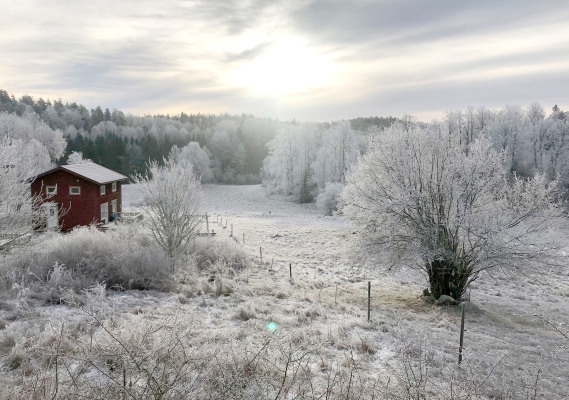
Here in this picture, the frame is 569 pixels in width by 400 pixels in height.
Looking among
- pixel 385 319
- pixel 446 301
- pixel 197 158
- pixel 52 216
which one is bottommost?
pixel 446 301

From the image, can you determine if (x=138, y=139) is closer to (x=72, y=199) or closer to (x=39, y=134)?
(x=39, y=134)

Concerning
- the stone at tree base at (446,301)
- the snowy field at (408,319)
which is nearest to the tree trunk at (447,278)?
the stone at tree base at (446,301)

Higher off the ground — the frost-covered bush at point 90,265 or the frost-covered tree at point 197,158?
the frost-covered tree at point 197,158

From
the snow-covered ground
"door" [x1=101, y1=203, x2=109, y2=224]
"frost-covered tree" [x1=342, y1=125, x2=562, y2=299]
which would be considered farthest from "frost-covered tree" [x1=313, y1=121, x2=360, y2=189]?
"frost-covered tree" [x1=342, y1=125, x2=562, y2=299]

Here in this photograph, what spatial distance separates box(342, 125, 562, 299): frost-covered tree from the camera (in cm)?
1425

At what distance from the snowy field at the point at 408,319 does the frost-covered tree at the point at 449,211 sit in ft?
3.81

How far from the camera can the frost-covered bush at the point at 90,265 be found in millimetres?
13484

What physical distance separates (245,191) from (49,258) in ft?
178

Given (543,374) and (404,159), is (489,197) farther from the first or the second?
(543,374)

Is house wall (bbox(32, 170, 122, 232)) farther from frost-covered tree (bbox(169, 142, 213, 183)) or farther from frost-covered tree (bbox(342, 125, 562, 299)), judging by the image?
frost-covered tree (bbox(169, 142, 213, 183))

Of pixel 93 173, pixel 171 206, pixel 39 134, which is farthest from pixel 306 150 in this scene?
pixel 171 206

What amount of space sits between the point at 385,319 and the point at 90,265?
11447 millimetres

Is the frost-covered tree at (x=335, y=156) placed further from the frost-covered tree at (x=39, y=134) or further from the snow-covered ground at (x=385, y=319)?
the frost-covered tree at (x=39, y=134)

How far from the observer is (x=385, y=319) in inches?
496
